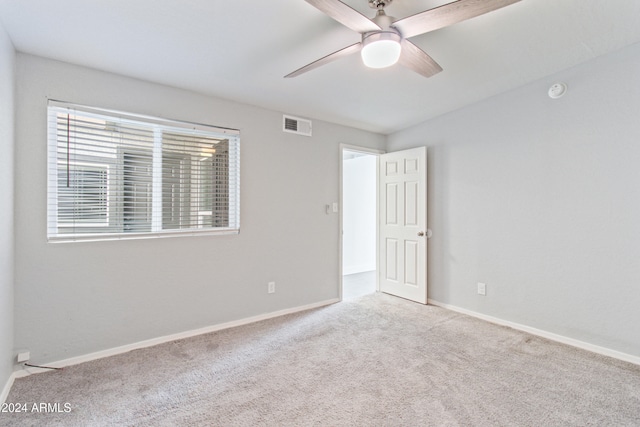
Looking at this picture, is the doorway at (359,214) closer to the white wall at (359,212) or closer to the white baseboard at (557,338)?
the white wall at (359,212)

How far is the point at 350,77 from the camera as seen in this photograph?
2.67 metres

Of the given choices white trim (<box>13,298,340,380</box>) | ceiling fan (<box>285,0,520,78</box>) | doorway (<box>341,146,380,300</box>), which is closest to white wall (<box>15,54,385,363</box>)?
white trim (<box>13,298,340,380</box>)

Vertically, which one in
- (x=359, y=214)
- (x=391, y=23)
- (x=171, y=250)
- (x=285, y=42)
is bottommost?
(x=171, y=250)

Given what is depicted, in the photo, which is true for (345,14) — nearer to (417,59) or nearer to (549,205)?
(417,59)

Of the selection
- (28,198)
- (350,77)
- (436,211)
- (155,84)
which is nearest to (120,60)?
(155,84)

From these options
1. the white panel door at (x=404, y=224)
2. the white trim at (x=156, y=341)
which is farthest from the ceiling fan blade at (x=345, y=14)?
the white trim at (x=156, y=341)

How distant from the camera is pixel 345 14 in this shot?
4.90 feet

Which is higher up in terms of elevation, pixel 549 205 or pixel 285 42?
pixel 285 42

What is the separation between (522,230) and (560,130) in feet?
3.29

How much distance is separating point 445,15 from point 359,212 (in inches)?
186

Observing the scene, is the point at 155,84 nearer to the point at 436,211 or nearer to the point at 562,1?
the point at 562,1

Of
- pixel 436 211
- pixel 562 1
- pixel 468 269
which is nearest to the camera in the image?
pixel 562 1

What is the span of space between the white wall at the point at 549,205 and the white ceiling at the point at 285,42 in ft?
1.17

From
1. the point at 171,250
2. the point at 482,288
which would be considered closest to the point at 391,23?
the point at 171,250
